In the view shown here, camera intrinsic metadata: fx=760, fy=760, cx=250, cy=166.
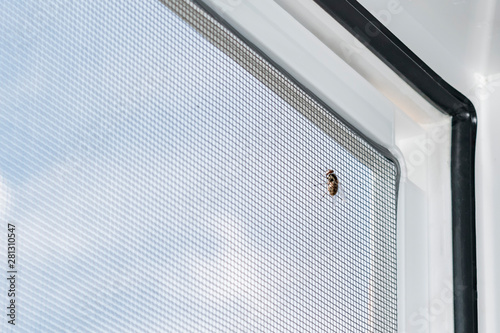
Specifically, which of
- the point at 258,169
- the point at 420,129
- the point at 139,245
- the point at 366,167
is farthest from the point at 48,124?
the point at 420,129

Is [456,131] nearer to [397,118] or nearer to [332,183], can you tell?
[397,118]

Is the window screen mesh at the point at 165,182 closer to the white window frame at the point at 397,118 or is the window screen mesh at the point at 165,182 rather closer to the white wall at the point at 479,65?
the white window frame at the point at 397,118

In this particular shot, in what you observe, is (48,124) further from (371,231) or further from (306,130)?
(371,231)

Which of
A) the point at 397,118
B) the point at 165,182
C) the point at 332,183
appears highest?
the point at 397,118

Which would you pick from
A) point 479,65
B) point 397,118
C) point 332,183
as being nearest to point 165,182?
point 332,183

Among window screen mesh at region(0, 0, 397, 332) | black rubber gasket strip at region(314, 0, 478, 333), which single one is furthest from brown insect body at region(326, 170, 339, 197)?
black rubber gasket strip at region(314, 0, 478, 333)

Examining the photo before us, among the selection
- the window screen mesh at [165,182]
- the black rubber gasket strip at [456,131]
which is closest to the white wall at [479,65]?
the black rubber gasket strip at [456,131]

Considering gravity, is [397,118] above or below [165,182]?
above
